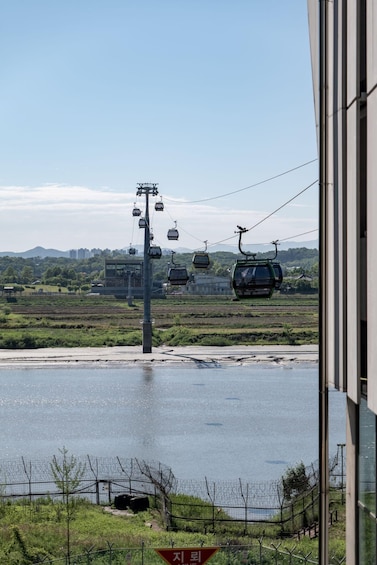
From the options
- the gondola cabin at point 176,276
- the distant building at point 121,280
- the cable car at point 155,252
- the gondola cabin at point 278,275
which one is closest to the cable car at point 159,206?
the cable car at point 155,252

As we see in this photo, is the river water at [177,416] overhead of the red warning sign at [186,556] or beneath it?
beneath

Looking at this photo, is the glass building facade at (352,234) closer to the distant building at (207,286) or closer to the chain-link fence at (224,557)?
the chain-link fence at (224,557)

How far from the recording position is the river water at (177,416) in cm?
3244

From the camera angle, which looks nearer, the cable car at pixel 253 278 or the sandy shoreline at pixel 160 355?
the cable car at pixel 253 278

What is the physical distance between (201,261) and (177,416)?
7.89 meters

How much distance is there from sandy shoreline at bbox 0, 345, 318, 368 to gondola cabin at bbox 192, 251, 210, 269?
85.7 ft

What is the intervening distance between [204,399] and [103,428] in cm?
966

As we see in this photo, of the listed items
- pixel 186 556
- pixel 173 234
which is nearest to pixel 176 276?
pixel 173 234

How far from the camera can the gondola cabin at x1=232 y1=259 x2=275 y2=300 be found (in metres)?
23.5

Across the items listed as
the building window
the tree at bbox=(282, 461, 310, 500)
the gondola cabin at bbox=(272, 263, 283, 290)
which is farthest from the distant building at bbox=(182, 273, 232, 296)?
the building window

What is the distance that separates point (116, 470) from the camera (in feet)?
96.9

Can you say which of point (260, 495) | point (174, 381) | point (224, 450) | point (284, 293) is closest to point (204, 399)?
point (174, 381)

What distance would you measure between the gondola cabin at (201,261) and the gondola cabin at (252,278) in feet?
45.7

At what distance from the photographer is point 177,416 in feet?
139
